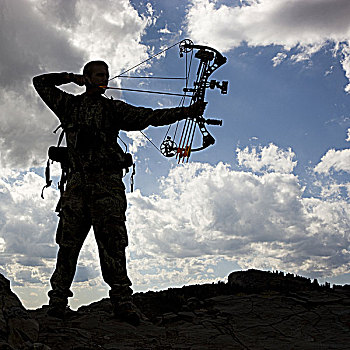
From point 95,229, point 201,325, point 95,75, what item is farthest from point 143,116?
point 201,325

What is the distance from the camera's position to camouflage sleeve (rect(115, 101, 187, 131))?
5.89 metres

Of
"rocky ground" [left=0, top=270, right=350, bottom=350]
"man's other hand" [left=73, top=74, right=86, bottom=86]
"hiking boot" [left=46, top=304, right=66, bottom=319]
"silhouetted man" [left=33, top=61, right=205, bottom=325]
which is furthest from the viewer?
"man's other hand" [left=73, top=74, right=86, bottom=86]

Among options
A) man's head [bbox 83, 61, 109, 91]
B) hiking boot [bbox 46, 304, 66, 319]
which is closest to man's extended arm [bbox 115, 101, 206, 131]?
man's head [bbox 83, 61, 109, 91]

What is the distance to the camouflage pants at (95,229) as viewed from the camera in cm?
562

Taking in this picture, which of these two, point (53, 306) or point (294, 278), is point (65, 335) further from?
point (294, 278)

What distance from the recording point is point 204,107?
5.85 meters

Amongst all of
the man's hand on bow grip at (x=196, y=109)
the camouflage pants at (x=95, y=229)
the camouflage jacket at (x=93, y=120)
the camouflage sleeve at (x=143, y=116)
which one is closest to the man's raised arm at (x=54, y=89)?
the camouflage jacket at (x=93, y=120)

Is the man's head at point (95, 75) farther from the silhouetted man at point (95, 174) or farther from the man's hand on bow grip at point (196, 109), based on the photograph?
the man's hand on bow grip at point (196, 109)

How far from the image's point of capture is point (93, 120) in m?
5.88

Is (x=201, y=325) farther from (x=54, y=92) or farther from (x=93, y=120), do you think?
(x=54, y=92)

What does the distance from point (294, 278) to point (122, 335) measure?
7.27m

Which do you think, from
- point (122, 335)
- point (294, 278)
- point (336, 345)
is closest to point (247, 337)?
point (336, 345)

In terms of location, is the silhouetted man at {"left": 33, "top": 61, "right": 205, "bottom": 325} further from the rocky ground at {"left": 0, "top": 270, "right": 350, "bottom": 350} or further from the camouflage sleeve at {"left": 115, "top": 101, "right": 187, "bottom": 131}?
the rocky ground at {"left": 0, "top": 270, "right": 350, "bottom": 350}

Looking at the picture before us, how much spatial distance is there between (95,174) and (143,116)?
1.10 m
